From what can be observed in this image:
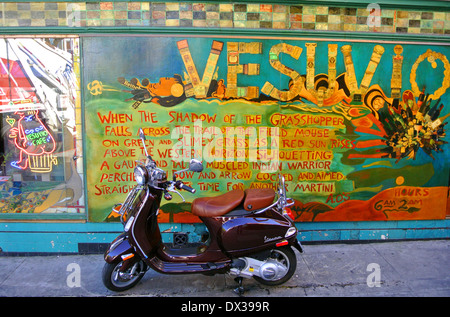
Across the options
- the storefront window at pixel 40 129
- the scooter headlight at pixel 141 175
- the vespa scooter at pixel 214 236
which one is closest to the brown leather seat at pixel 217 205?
the vespa scooter at pixel 214 236

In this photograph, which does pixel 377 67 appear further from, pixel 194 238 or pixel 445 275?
pixel 194 238

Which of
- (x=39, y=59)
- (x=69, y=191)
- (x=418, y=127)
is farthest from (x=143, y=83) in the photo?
(x=418, y=127)

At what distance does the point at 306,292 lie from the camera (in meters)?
3.85

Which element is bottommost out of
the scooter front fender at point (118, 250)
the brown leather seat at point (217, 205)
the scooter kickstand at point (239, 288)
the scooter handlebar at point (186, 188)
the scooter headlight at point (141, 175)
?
the scooter kickstand at point (239, 288)

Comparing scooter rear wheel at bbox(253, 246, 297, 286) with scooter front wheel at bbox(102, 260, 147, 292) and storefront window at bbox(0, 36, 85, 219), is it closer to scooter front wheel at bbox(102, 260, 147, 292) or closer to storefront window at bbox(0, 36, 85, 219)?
scooter front wheel at bbox(102, 260, 147, 292)

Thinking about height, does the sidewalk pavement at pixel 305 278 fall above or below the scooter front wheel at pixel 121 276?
below

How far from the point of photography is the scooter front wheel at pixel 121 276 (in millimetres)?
3684

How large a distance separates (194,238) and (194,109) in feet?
6.37

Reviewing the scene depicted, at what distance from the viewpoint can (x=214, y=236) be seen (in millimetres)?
3707

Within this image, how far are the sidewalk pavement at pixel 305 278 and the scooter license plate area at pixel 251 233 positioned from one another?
61 cm

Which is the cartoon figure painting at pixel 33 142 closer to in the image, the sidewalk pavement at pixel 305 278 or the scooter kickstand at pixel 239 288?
the sidewalk pavement at pixel 305 278

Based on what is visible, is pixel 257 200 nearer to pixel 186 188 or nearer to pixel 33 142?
pixel 186 188

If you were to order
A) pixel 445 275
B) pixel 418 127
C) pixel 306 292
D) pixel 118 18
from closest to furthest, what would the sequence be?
pixel 306 292
pixel 445 275
pixel 118 18
pixel 418 127
